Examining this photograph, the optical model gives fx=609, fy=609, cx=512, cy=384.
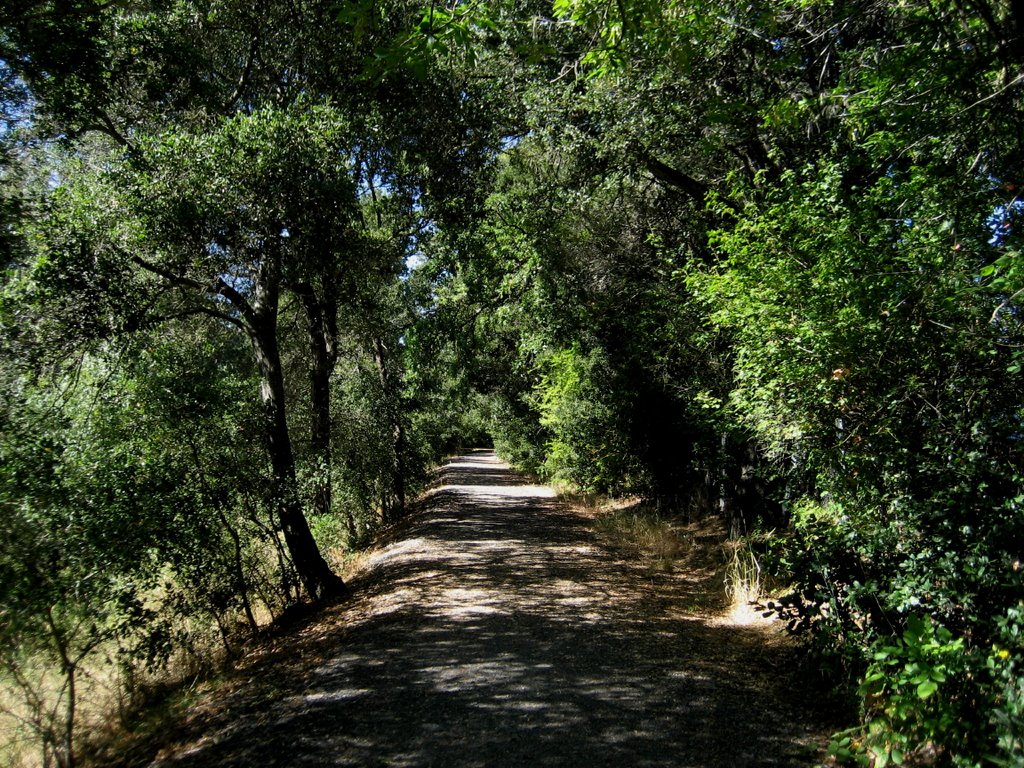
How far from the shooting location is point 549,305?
1259 cm

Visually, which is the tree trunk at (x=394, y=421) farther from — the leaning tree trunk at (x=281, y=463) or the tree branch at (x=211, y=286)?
the tree branch at (x=211, y=286)

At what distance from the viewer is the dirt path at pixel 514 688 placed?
417 centimetres

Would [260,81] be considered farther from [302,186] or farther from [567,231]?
[567,231]

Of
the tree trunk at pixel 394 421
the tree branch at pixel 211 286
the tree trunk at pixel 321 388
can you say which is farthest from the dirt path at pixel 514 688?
the tree trunk at pixel 394 421

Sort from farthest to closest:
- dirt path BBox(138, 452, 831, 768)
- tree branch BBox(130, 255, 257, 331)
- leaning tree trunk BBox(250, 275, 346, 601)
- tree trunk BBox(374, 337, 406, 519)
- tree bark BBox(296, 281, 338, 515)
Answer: tree trunk BBox(374, 337, 406, 519), tree bark BBox(296, 281, 338, 515), leaning tree trunk BBox(250, 275, 346, 601), tree branch BBox(130, 255, 257, 331), dirt path BBox(138, 452, 831, 768)

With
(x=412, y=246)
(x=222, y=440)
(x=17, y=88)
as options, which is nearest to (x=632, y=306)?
(x=412, y=246)

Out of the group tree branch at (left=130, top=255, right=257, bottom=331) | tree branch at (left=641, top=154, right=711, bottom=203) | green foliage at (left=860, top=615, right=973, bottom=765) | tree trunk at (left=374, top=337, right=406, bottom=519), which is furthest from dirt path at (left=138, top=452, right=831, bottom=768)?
tree trunk at (left=374, top=337, right=406, bottom=519)

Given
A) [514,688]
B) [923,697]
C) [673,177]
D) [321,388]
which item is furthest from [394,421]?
[923,697]

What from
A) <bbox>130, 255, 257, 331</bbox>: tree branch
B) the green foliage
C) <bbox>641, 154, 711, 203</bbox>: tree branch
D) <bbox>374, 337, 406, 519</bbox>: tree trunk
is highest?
<bbox>641, 154, 711, 203</bbox>: tree branch

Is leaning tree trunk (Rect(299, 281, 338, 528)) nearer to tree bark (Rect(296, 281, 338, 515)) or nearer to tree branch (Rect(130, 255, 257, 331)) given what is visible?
tree bark (Rect(296, 281, 338, 515))

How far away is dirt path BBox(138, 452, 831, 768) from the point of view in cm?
417

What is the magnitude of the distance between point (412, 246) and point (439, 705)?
8.81 meters

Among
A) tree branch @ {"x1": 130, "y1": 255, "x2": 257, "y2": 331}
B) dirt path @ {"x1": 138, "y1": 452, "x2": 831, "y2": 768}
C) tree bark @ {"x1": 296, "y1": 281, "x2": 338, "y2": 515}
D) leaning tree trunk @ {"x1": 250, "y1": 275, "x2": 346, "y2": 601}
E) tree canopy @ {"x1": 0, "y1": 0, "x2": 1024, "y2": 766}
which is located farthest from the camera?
tree bark @ {"x1": 296, "y1": 281, "x2": 338, "y2": 515}

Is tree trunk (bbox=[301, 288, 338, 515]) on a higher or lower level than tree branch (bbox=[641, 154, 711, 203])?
lower
